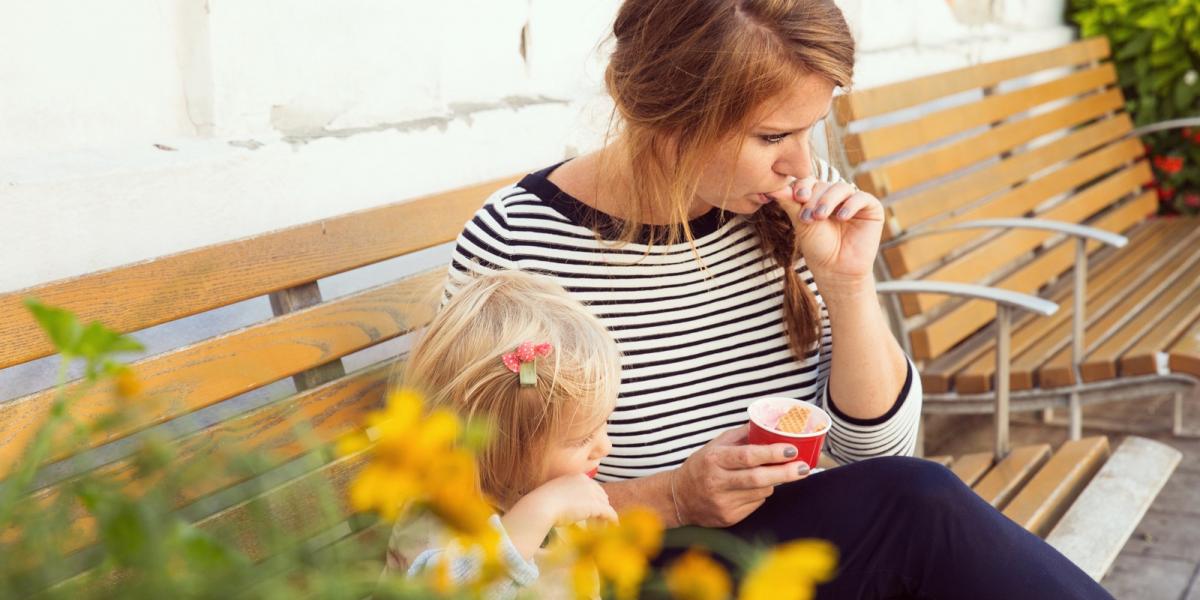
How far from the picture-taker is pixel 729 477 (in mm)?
1591

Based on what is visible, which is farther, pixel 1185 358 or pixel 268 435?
pixel 1185 358

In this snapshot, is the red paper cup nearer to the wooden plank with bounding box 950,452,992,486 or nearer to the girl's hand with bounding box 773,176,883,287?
the girl's hand with bounding box 773,176,883,287

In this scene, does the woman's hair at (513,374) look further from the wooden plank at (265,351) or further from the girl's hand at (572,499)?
the wooden plank at (265,351)

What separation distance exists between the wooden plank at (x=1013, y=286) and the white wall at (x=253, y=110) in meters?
1.10

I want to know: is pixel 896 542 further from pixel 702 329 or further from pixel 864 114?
pixel 864 114

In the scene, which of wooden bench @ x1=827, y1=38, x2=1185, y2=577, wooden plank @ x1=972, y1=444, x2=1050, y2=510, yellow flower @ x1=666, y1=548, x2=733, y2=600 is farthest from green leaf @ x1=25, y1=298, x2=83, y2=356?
wooden plank @ x1=972, y1=444, x2=1050, y2=510

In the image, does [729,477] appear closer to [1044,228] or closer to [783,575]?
[783,575]

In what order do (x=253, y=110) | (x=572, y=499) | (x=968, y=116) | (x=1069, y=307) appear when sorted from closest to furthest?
1. (x=572, y=499)
2. (x=253, y=110)
3. (x=1069, y=307)
4. (x=968, y=116)

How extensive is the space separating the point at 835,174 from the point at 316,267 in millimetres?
945

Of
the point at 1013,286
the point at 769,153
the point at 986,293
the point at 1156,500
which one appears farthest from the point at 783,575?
the point at 1013,286

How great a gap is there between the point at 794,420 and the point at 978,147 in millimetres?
2555

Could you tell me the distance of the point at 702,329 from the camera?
6.35 feet

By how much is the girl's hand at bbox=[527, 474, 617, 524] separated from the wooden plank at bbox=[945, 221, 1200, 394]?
1.77 meters

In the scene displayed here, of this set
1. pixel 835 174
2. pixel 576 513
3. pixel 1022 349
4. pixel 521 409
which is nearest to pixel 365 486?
pixel 576 513
